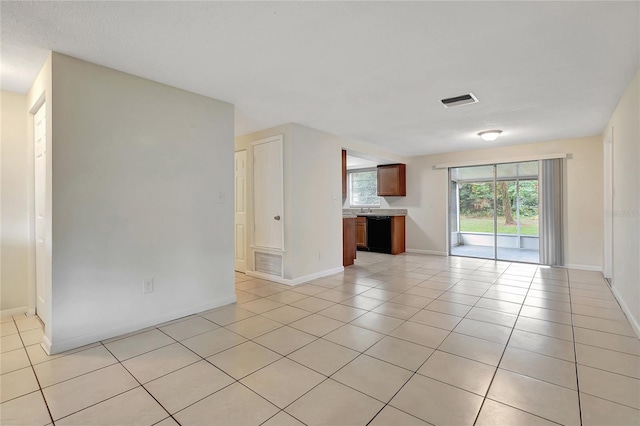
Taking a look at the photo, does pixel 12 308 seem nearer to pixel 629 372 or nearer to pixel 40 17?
pixel 40 17

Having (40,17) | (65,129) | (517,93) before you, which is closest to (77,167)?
(65,129)

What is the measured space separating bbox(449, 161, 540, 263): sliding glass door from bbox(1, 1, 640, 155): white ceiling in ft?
8.08

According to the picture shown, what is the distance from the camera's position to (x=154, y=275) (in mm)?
2857

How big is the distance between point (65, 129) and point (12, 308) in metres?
2.14

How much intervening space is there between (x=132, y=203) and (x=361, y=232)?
18.2ft

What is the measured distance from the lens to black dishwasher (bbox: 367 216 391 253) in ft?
22.9

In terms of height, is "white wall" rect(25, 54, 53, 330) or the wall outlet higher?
"white wall" rect(25, 54, 53, 330)

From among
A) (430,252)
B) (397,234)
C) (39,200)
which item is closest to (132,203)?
(39,200)

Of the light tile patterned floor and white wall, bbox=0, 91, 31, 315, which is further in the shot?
white wall, bbox=0, 91, 31, 315

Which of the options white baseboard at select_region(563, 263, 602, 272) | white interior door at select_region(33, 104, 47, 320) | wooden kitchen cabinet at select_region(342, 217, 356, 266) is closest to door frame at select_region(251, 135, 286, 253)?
wooden kitchen cabinet at select_region(342, 217, 356, 266)

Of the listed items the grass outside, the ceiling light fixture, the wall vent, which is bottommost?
the wall vent

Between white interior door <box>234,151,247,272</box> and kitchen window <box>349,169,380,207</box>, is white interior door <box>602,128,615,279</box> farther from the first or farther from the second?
white interior door <box>234,151,247,272</box>

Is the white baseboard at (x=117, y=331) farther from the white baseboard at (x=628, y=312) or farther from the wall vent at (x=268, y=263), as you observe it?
the white baseboard at (x=628, y=312)

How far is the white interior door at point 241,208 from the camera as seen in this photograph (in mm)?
4941
